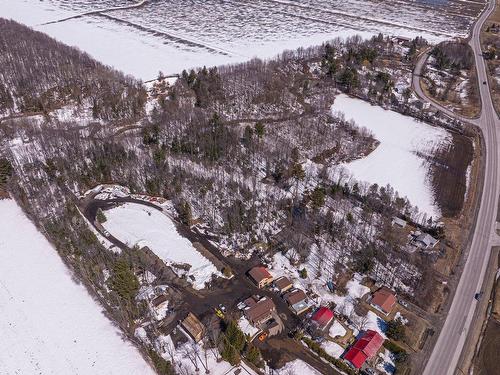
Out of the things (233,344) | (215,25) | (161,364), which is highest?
(215,25)

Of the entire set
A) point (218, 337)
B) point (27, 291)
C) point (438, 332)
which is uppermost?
point (438, 332)

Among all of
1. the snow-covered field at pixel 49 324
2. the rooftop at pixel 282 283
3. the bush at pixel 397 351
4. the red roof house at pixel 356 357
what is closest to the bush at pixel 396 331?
the bush at pixel 397 351

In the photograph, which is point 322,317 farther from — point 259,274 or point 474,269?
point 474,269

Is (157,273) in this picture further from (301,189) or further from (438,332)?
(438,332)

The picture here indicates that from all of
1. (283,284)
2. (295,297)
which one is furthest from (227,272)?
(295,297)

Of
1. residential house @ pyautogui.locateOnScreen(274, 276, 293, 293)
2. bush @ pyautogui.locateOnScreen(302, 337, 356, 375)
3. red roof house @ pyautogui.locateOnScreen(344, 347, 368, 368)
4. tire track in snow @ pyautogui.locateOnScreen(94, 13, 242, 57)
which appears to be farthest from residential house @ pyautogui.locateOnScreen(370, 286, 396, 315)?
tire track in snow @ pyautogui.locateOnScreen(94, 13, 242, 57)

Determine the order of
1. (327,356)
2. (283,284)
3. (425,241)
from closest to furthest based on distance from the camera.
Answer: (327,356) → (283,284) → (425,241)

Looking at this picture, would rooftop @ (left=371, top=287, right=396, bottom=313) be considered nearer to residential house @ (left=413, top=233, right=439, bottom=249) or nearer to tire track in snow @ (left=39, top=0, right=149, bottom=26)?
residential house @ (left=413, top=233, right=439, bottom=249)

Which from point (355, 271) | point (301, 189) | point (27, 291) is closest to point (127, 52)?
point (301, 189)
